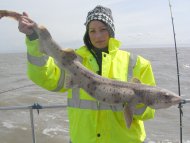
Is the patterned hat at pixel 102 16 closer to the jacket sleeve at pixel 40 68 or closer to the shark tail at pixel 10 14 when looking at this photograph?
the jacket sleeve at pixel 40 68

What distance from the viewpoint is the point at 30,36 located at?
138 inches

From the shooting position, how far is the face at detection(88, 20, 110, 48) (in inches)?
150

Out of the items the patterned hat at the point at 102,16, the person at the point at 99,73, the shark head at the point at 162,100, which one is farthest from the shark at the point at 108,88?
the patterned hat at the point at 102,16

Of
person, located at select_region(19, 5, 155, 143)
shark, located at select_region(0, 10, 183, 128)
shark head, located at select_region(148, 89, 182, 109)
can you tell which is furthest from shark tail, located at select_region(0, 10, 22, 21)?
shark head, located at select_region(148, 89, 182, 109)

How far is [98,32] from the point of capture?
12.6ft

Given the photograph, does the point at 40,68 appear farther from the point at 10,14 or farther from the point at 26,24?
the point at 10,14

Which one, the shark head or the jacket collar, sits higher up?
the jacket collar

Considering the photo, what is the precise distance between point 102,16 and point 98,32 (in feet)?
0.63

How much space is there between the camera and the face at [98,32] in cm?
382

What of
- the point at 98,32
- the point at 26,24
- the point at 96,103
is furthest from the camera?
the point at 98,32

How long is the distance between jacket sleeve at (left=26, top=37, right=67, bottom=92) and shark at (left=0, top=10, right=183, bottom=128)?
0.09m

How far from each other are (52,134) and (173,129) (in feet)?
15.1

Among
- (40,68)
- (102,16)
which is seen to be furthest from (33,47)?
(102,16)

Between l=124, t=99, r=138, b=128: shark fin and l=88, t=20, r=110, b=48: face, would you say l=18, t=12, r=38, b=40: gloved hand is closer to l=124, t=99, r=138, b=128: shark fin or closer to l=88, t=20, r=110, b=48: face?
l=88, t=20, r=110, b=48: face
